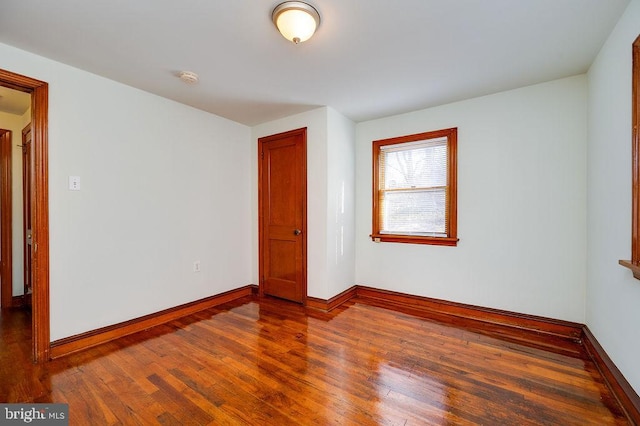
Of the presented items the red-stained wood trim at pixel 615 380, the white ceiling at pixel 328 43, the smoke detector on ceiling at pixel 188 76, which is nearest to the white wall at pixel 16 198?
the white ceiling at pixel 328 43

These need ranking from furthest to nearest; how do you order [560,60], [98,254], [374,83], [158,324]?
[158,324]
[374,83]
[98,254]
[560,60]

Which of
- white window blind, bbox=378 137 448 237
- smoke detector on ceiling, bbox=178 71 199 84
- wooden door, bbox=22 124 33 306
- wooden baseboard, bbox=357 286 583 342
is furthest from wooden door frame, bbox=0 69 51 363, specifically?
white window blind, bbox=378 137 448 237

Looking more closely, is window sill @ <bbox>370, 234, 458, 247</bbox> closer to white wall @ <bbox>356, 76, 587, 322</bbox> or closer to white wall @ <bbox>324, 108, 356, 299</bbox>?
white wall @ <bbox>356, 76, 587, 322</bbox>

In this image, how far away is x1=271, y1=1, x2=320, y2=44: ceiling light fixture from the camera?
1681 mm

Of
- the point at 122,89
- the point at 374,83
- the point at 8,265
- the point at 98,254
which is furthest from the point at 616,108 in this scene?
the point at 8,265

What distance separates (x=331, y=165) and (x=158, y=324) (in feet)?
8.59

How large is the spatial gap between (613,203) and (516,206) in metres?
0.90

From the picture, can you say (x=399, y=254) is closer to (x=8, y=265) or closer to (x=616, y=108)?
(x=616, y=108)

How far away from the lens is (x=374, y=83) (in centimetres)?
275

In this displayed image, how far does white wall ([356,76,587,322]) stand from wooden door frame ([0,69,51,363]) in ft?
11.8

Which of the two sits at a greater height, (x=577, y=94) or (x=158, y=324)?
(x=577, y=94)

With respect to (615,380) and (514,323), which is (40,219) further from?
(514,323)

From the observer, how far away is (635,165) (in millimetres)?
1653

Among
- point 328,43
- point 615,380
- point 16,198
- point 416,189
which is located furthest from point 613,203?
point 16,198
